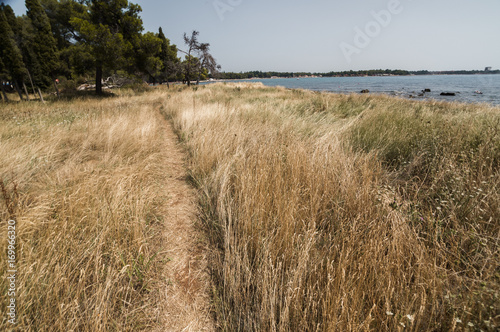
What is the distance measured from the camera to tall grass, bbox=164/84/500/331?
1.14 metres

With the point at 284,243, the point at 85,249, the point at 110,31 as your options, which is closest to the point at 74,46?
the point at 110,31

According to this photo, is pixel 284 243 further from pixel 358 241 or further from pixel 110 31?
pixel 110 31

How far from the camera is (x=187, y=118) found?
7.14 meters

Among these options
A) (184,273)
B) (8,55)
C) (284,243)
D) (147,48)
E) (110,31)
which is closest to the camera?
(284,243)

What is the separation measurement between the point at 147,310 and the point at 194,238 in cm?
87

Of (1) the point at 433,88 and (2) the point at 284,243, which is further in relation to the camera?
(1) the point at 433,88

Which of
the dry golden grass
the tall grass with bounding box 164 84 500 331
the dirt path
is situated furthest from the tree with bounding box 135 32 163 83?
the dirt path

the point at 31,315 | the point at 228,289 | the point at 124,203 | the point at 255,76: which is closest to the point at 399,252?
the point at 228,289

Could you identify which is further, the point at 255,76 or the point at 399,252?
the point at 255,76

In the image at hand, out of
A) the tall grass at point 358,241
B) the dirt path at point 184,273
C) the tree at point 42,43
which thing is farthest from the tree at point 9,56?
the dirt path at point 184,273

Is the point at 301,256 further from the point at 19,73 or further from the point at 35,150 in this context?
the point at 19,73

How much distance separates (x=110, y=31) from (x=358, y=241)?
77.5 ft

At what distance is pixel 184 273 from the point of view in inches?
72.1

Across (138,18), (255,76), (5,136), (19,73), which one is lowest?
(5,136)
